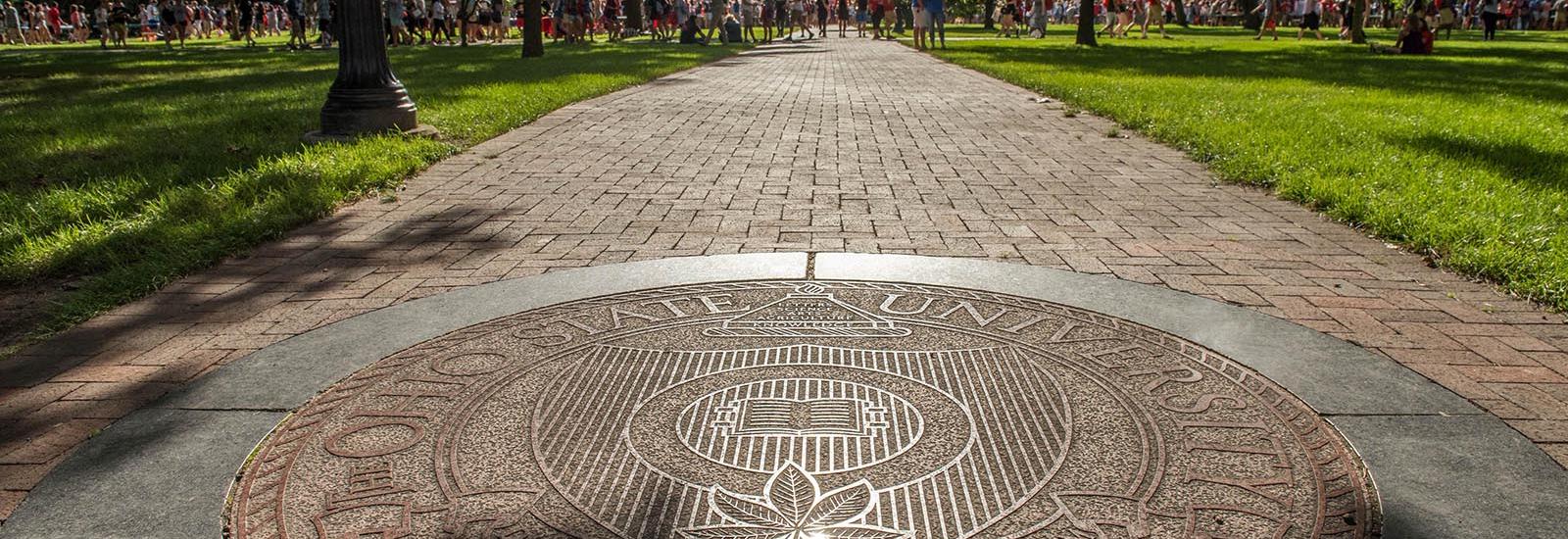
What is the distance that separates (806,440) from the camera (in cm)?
258

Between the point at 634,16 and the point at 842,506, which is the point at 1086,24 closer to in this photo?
the point at 634,16

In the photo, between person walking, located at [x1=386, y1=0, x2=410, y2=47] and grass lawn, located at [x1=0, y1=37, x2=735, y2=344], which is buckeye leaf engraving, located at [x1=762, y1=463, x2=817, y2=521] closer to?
grass lawn, located at [x1=0, y1=37, x2=735, y2=344]

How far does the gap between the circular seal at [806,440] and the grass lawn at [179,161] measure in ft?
6.90

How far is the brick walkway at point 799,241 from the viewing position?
3.24 meters

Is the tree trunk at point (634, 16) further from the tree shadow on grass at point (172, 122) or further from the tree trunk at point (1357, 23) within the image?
the tree trunk at point (1357, 23)

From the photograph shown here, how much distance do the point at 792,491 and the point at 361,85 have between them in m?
7.39

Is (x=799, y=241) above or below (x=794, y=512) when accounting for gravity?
above

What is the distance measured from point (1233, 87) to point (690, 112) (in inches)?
282

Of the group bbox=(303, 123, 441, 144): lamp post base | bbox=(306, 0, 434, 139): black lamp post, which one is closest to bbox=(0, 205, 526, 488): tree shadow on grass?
bbox=(303, 123, 441, 144): lamp post base

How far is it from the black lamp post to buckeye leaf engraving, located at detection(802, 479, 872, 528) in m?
7.07

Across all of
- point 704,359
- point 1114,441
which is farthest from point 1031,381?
point 704,359

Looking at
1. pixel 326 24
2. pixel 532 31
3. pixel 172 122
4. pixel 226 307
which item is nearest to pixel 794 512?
pixel 226 307

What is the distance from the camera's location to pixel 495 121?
31.3ft

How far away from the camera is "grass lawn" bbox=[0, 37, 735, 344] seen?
4676mm
